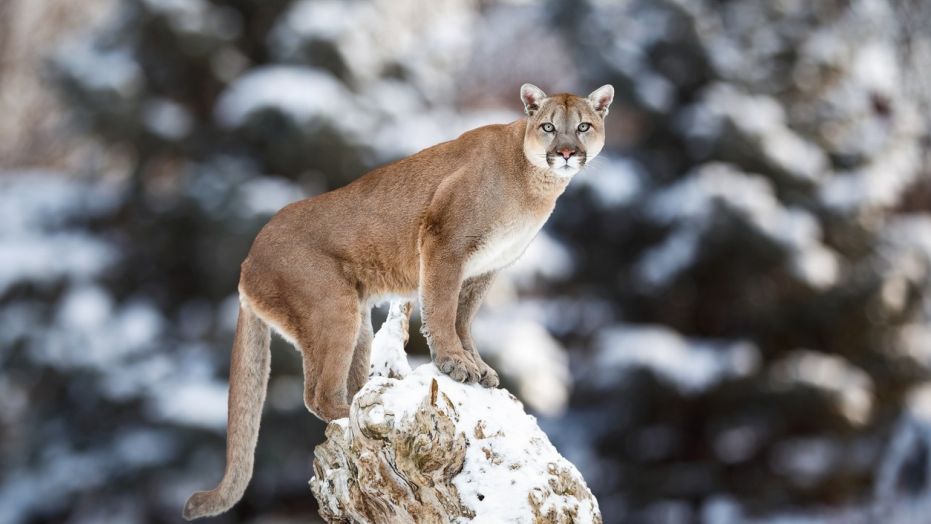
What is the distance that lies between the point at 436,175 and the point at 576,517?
1.82 metres

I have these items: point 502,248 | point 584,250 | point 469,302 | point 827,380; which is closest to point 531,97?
point 502,248

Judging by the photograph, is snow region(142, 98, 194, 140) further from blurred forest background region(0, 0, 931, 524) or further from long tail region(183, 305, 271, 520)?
long tail region(183, 305, 271, 520)

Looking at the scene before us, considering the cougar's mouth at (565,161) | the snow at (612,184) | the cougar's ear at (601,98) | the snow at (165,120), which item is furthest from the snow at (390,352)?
the snow at (612,184)

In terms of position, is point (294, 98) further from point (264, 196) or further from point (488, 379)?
point (488, 379)

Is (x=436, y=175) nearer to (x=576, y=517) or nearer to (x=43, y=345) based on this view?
(x=576, y=517)

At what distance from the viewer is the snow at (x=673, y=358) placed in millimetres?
16016

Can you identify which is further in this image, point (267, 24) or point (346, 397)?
point (267, 24)

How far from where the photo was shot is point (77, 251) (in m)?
15.2

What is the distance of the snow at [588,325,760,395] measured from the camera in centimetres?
1602

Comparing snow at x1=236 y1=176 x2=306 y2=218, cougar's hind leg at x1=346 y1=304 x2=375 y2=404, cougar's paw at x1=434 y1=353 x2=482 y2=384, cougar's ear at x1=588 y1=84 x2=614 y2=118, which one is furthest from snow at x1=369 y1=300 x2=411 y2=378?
snow at x1=236 y1=176 x2=306 y2=218

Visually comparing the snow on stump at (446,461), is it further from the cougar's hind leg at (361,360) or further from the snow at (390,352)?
the cougar's hind leg at (361,360)

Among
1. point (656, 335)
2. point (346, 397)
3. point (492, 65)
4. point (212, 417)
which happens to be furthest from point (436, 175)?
point (492, 65)

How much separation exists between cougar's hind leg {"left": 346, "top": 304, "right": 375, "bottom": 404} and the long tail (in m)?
0.45

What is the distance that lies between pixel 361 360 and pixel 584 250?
12572mm
